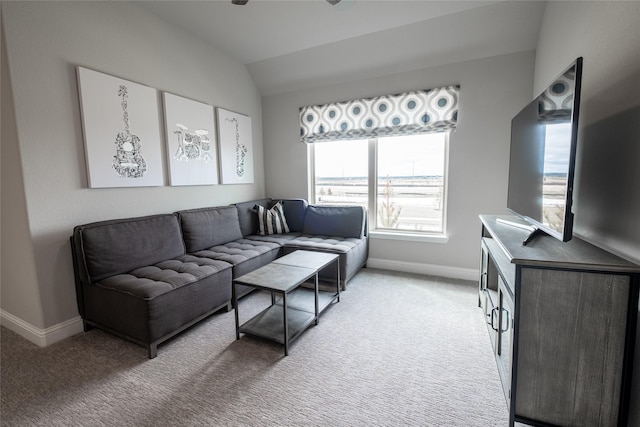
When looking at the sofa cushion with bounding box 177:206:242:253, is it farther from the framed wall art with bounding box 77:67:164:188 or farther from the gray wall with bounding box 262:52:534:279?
the gray wall with bounding box 262:52:534:279

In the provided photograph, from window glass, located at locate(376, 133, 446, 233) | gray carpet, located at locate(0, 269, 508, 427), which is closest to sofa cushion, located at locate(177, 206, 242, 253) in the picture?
gray carpet, located at locate(0, 269, 508, 427)

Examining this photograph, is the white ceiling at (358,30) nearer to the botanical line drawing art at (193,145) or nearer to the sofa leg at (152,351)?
the botanical line drawing art at (193,145)

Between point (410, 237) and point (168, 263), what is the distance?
8.71 feet

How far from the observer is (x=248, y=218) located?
3695mm

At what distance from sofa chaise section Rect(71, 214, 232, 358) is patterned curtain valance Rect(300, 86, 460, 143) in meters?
2.24

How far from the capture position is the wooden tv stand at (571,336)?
114 cm

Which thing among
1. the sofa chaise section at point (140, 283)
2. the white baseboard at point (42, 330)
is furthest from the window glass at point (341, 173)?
the white baseboard at point (42, 330)

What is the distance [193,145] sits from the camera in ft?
10.3

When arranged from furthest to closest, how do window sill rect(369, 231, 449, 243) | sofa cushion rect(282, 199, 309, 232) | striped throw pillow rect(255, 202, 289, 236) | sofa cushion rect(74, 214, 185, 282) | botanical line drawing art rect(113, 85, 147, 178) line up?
sofa cushion rect(282, 199, 309, 232) < striped throw pillow rect(255, 202, 289, 236) < window sill rect(369, 231, 449, 243) < botanical line drawing art rect(113, 85, 147, 178) < sofa cushion rect(74, 214, 185, 282)

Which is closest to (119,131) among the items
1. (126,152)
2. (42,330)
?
(126,152)

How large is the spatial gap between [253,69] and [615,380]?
439 cm

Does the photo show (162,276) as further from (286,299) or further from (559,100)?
(559,100)

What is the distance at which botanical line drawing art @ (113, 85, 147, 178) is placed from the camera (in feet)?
8.00

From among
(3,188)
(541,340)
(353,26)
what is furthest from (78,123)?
(541,340)
